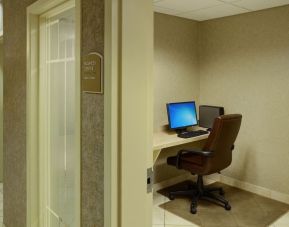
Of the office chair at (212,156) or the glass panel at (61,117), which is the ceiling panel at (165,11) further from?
the glass panel at (61,117)

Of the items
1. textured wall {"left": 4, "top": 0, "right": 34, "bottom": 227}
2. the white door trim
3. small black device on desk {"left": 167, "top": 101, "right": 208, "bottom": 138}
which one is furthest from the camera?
small black device on desk {"left": 167, "top": 101, "right": 208, "bottom": 138}

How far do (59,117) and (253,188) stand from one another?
276 cm

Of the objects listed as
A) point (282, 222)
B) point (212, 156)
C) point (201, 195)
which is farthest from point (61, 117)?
point (282, 222)

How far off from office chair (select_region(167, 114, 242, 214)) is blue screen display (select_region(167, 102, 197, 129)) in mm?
512

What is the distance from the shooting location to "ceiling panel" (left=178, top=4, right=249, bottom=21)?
333 cm

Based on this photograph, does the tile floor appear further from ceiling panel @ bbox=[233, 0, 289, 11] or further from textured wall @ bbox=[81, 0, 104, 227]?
ceiling panel @ bbox=[233, 0, 289, 11]

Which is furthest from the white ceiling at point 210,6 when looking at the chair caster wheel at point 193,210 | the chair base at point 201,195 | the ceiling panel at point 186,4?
the chair caster wheel at point 193,210

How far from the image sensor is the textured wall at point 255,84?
10.9ft

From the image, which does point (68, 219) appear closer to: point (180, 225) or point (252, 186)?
point (180, 225)

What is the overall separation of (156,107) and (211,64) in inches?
40.4

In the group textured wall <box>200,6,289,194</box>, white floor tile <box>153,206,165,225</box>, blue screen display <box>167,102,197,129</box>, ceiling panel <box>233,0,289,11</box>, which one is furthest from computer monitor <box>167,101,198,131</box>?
ceiling panel <box>233,0,289,11</box>

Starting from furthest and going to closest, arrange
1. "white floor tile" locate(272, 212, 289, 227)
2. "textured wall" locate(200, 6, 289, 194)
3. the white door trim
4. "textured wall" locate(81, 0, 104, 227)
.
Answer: "textured wall" locate(200, 6, 289, 194)
"white floor tile" locate(272, 212, 289, 227)
"textured wall" locate(81, 0, 104, 227)
the white door trim

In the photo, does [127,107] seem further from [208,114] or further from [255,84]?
[208,114]

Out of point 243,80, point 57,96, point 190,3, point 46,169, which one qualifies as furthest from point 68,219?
point 243,80
